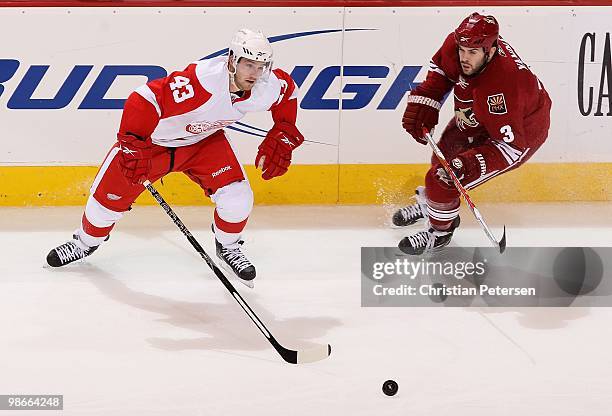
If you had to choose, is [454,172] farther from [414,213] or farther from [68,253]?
[68,253]

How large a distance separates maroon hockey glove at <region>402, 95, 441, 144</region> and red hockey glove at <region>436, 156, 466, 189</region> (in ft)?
0.60

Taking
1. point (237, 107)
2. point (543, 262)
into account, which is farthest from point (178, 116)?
point (543, 262)

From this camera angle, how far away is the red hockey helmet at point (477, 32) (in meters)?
3.53

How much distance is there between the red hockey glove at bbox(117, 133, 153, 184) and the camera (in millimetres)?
3244

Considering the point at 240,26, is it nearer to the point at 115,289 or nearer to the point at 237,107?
the point at 237,107

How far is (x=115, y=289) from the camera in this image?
3609 millimetres

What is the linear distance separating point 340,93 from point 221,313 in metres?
1.46

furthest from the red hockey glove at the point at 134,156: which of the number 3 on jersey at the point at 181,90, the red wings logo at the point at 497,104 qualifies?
Result: the red wings logo at the point at 497,104

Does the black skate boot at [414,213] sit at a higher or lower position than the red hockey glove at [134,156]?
lower

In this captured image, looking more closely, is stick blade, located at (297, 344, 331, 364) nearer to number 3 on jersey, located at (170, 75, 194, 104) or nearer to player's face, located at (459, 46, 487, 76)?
number 3 on jersey, located at (170, 75, 194, 104)

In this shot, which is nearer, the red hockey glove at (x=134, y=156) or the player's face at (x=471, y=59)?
the red hockey glove at (x=134, y=156)

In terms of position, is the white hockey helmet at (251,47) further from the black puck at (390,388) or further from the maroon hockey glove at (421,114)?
the black puck at (390,388)

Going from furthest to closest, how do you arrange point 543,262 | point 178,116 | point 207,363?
point 543,262 < point 178,116 < point 207,363

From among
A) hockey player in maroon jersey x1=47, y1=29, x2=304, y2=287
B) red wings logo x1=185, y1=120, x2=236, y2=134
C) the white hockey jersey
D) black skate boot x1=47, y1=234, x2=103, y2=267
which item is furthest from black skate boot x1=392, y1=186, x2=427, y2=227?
black skate boot x1=47, y1=234, x2=103, y2=267
